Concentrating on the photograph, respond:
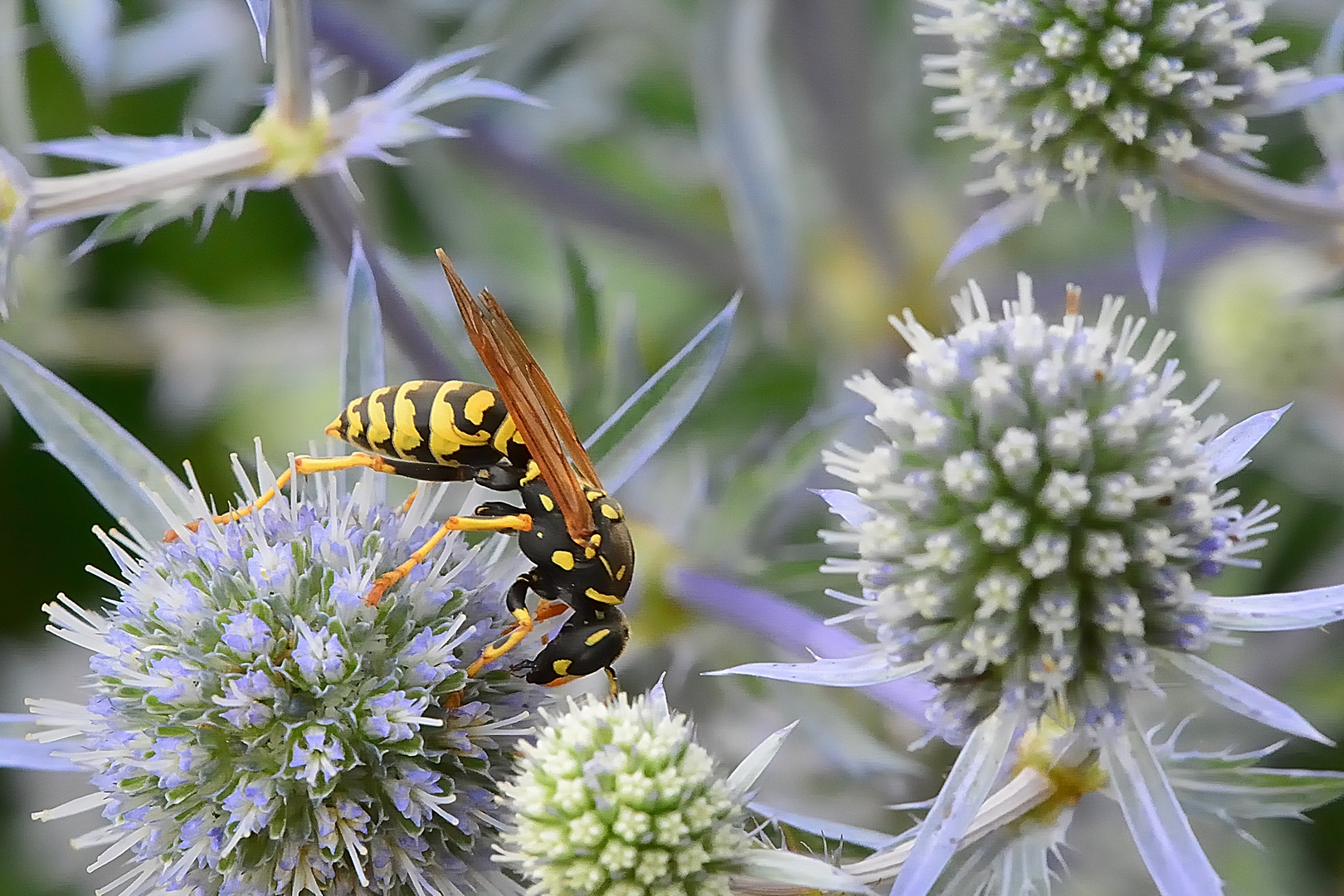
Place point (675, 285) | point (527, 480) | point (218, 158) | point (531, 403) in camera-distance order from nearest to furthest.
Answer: point (531, 403)
point (527, 480)
point (218, 158)
point (675, 285)

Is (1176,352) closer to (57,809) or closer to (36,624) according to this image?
(57,809)

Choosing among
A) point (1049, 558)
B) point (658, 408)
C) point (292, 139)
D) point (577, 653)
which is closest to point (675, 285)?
point (292, 139)

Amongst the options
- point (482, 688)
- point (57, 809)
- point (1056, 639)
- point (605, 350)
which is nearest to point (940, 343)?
point (1056, 639)

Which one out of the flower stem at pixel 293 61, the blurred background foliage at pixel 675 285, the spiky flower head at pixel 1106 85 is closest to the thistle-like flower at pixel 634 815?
the blurred background foliage at pixel 675 285

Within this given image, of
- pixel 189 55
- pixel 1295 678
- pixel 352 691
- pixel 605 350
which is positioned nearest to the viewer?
pixel 352 691

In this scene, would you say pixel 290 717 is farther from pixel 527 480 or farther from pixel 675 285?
pixel 675 285

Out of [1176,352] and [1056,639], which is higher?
[1176,352]

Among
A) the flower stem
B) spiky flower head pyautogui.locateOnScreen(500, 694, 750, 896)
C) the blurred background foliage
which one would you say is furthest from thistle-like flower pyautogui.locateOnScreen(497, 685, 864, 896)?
the flower stem
